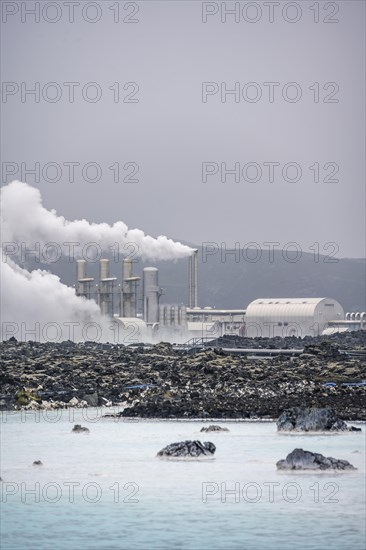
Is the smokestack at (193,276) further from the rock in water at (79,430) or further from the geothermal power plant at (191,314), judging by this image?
the rock in water at (79,430)

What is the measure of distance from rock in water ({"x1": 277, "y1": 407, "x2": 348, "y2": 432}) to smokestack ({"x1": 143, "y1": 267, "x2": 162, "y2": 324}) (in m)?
109

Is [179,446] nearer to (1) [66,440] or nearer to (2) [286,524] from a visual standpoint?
(1) [66,440]

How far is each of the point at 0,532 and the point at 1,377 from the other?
44988 millimetres

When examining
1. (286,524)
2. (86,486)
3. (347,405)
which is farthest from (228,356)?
(286,524)

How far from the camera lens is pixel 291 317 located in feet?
595

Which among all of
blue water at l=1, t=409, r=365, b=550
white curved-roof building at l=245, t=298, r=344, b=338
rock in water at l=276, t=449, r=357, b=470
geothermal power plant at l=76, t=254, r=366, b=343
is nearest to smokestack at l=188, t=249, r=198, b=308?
geothermal power plant at l=76, t=254, r=366, b=343

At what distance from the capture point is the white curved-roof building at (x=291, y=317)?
181m

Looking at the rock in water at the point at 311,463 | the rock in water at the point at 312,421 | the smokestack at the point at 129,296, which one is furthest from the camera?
the smokestack at the point at 129,296

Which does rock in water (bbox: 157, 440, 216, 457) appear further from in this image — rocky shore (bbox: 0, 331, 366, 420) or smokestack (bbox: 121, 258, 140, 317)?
smokestack (bbox: 121, 258, 140, 317)

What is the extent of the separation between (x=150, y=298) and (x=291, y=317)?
2317 cm

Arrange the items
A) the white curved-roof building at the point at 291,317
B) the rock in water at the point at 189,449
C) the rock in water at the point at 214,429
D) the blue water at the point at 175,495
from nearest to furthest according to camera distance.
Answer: the blue water at the point at 175,495 < the rock in water at the point at 189,449 < the rock in water at the point at 214,429 < the white curved-roof building at the point at 291,317

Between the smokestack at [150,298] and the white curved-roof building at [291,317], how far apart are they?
69.7 ft

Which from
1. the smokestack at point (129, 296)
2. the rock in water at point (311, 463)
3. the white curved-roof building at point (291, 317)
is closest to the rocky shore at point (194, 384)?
the rock in water at point (311, 463)

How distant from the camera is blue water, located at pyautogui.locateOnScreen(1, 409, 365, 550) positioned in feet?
110
